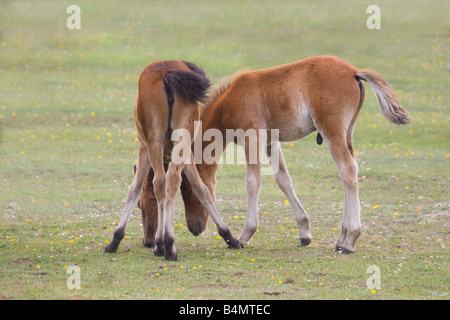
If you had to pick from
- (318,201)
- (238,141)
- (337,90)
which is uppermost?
(337,90)

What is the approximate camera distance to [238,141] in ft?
27.8

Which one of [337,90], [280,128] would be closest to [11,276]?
[280,128]

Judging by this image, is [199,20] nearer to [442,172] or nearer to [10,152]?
[10,152]

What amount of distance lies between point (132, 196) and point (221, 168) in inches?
246

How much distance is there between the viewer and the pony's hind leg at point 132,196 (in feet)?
26.0

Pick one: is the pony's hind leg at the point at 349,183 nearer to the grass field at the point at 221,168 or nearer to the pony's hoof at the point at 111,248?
the grass field at the point at 221,168

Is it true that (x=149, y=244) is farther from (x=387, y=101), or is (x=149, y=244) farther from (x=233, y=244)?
(x=387, y=101)

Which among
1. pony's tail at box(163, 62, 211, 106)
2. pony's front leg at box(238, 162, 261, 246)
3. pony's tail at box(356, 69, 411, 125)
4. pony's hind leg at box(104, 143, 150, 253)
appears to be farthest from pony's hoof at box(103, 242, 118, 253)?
pony's tail at box(356, 69, 411, 125)

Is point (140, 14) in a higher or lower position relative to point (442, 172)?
higher

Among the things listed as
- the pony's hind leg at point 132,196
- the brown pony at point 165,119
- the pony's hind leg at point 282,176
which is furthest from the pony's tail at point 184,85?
the pony's hind leg at point 282,176

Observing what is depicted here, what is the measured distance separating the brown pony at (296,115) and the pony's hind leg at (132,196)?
22cm

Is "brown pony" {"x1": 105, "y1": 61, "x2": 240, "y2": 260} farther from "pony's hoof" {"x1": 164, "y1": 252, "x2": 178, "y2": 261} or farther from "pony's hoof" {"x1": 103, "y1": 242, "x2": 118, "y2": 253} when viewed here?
"pony's hoof" {"x1": 103, "y1": 242, "x2": 118, "y2": 253}

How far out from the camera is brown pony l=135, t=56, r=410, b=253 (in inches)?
311
